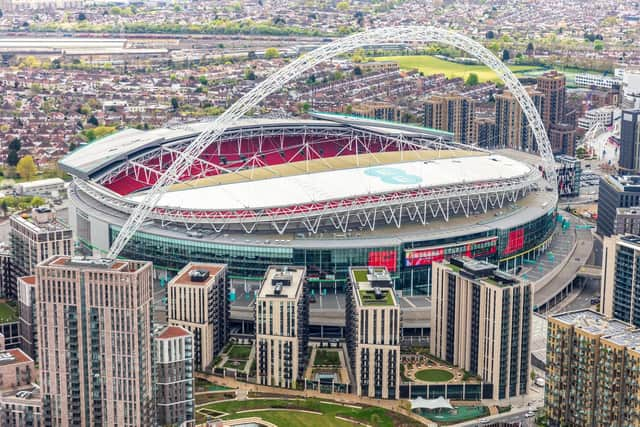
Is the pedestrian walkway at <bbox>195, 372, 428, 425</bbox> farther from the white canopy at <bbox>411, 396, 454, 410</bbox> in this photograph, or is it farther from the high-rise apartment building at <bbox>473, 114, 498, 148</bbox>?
the high-rise apartment building at <bbox>473, 114, 498, 148</bbox>

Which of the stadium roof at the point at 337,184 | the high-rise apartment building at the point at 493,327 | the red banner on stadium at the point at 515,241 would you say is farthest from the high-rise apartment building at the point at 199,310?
the red banner on stadium at the point at 515,241

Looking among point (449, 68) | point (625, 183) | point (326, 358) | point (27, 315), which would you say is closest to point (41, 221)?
point (27, 315)

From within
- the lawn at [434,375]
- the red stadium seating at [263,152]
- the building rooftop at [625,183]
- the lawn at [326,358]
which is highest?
the red stadium seating at [263,152]

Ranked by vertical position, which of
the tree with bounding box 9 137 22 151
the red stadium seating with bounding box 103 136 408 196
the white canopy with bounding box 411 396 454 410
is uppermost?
the red stadium seating with bounding box 103 136 408 196

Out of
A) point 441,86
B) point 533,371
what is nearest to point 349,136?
point 533,371

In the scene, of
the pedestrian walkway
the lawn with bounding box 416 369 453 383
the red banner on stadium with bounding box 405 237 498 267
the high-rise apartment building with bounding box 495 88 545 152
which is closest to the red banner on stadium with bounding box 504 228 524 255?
the red banner on stadium with bounding box 405 237 498 267

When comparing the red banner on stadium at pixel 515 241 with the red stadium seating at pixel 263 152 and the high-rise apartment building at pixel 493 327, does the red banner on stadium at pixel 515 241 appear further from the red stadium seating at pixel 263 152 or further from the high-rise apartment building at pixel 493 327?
the red stadium seating at pixel 263 152

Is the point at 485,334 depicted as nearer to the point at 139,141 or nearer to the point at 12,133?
the point at 139,141
